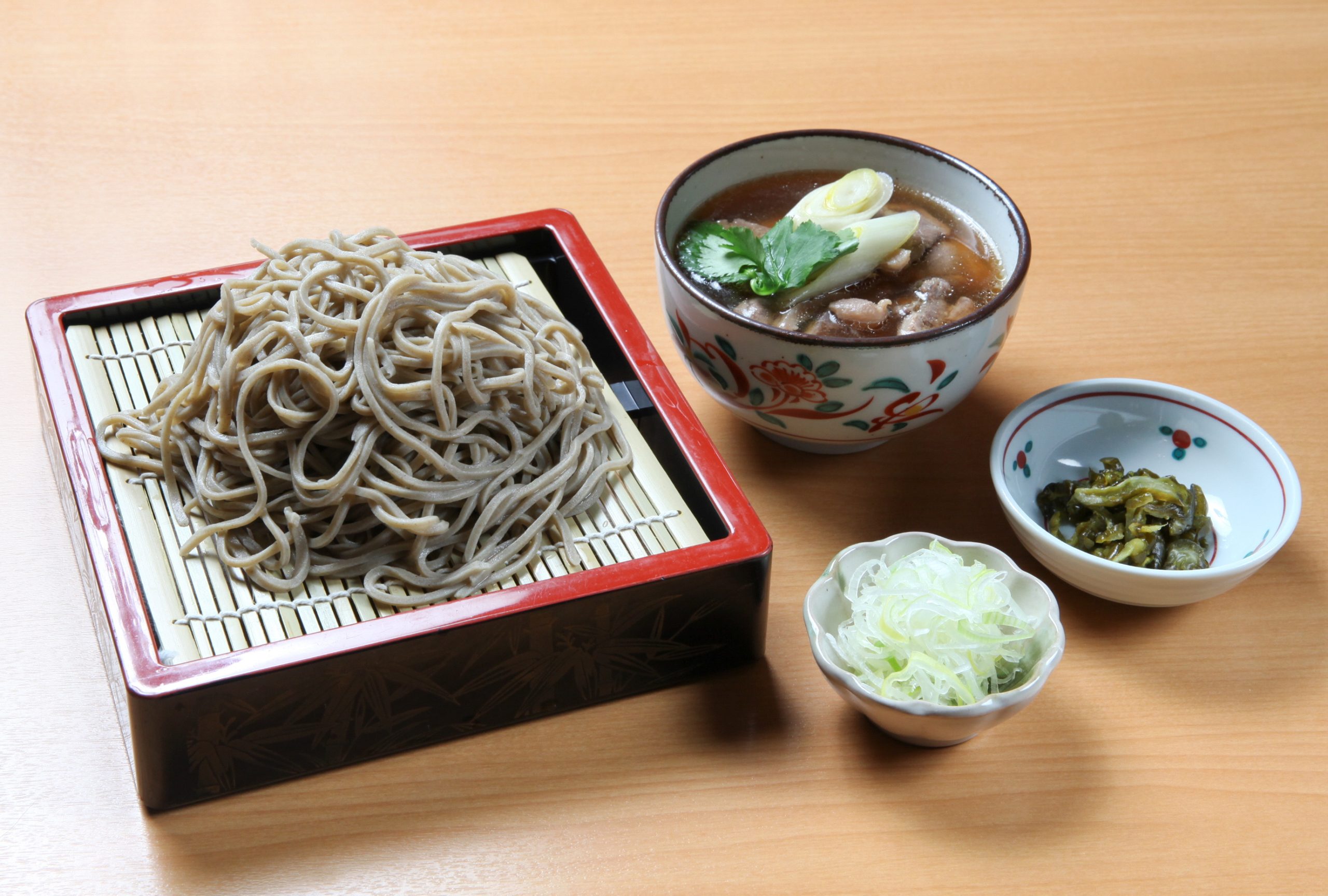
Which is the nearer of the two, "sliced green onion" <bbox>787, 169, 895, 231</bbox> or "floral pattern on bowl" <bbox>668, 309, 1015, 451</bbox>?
"floral pattern on bowl" <bbox>668, 309, 1015, 451</bbox>

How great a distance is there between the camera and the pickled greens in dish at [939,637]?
1172mm

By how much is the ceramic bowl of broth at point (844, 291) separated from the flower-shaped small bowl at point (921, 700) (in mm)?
182

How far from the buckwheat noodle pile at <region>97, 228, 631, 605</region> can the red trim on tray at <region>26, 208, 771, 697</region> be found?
70 mm

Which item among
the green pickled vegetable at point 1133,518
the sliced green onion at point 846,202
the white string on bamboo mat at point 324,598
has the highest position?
the sliced green onion at point 846,202

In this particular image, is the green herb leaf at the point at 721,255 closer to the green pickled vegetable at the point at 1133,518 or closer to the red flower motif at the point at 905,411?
the red flower motif at the point at 905,411

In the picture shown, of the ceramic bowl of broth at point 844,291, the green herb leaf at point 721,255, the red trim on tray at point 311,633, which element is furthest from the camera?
the green herb leaf at point 721,255

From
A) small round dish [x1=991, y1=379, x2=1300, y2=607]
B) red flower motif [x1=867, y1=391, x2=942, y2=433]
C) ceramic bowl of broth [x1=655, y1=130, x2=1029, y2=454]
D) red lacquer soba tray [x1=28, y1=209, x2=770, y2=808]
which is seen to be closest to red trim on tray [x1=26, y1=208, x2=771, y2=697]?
red lacquer soba tray [x1=28, y1=209, x2=770, y2=808]

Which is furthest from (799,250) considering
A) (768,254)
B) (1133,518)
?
(1133,518)

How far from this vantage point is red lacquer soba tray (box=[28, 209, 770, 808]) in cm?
112

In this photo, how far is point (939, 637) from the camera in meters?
1.19

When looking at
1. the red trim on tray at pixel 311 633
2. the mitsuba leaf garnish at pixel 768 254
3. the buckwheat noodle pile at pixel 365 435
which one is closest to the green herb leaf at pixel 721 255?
the mitsuba leaf garnish at pixel 768 254

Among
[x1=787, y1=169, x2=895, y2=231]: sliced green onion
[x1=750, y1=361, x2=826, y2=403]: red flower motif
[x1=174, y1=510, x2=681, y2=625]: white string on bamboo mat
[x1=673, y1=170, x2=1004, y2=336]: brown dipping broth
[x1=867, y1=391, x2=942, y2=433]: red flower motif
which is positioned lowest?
[x1=174, y1=510, x2=681, y2=625]: white string on bamboo mat

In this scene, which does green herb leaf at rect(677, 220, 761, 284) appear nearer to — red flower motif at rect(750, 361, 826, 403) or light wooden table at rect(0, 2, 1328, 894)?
red flower motif at rect(750, 361, 826, 403)

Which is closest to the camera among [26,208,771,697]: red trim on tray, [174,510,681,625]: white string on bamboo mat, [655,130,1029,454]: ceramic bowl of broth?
[26,208,771,697]: red trim on tray
